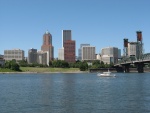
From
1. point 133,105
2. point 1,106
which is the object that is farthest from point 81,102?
point 1,106

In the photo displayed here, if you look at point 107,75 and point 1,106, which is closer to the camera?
point 1,106

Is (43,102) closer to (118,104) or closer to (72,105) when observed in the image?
(72,105)

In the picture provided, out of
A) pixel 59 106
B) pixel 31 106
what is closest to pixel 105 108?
pixel 59 106

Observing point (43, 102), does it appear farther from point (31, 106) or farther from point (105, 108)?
point (105, 108)

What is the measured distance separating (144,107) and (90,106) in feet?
23.2

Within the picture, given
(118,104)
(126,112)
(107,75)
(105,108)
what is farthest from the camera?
(107,75)

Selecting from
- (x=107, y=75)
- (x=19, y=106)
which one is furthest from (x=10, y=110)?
(x=107, y=75)

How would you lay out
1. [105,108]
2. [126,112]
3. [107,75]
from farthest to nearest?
[107,75]
[105,108]
[126,112]

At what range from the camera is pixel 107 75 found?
185375mm

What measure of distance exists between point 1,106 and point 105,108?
14021 mm

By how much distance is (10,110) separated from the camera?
47.9 meters

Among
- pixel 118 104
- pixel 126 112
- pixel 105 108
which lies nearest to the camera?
pixel 126 112

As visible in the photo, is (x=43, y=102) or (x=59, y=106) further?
(x=43, y=102)

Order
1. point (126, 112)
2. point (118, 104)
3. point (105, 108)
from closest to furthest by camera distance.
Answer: point (126, 112) → point (105, 108) → point (118, 104)
